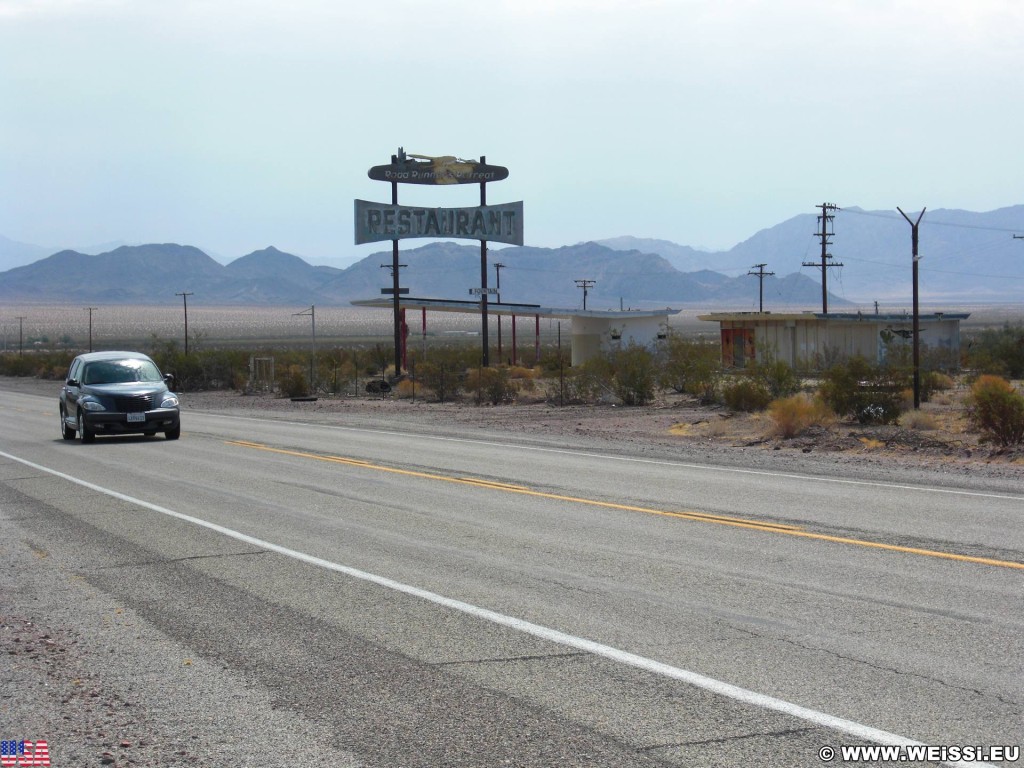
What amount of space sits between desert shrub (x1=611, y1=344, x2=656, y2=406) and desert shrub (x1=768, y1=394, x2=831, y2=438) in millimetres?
10790

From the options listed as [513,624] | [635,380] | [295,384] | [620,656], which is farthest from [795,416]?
[295,384]

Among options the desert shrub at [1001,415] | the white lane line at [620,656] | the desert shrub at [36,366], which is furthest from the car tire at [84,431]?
the desert shrub at [36,366]

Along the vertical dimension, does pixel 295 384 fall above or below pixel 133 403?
below

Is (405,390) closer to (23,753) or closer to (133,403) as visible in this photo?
(133,403)

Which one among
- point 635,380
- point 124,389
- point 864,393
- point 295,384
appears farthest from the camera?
point 295,384

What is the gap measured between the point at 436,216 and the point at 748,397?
28.8m

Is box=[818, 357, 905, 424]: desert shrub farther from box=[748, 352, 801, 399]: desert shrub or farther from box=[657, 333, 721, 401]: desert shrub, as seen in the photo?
Result: box=[657, 333, 721, 401]: desert shrub

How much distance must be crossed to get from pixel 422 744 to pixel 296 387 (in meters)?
41.4

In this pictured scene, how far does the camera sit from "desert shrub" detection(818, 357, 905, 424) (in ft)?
86.6

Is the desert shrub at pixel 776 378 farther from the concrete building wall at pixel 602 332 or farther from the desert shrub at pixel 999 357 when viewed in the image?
the concrete building wall at pixel 602 332

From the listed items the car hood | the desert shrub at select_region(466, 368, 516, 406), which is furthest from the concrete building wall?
the car hood

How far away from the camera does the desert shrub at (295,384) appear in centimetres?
4606

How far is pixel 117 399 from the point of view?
23156 millimetres

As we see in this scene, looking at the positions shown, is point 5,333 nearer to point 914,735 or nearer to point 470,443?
point 470,443
